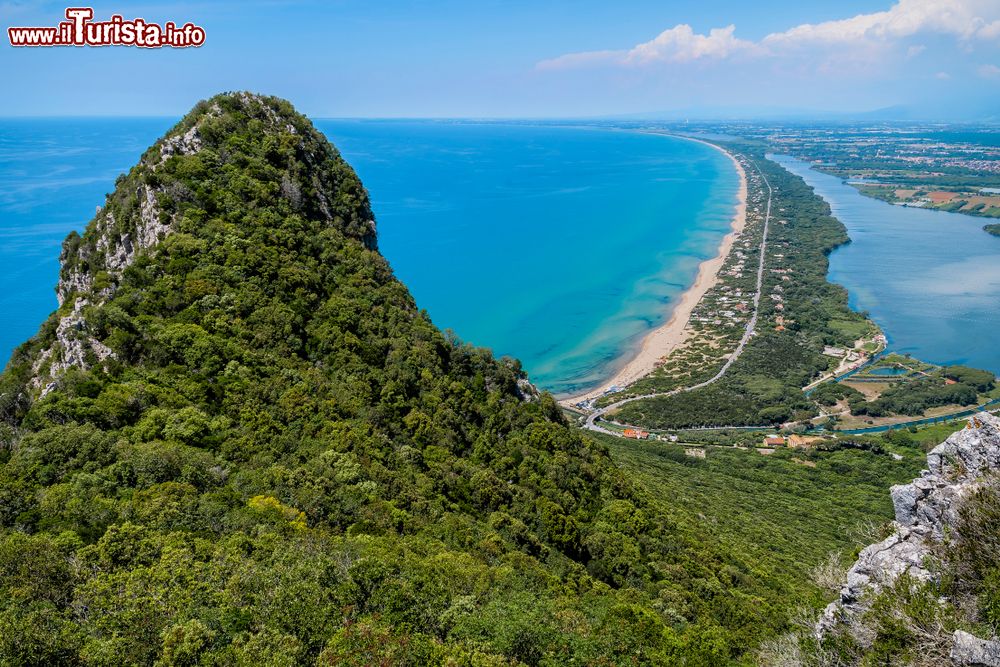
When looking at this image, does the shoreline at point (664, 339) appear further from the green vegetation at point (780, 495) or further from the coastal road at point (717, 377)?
the green vegetation at point (780, 495)

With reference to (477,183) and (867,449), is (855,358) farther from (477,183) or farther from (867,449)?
(477,183)

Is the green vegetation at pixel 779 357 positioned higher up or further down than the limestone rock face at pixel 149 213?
further down

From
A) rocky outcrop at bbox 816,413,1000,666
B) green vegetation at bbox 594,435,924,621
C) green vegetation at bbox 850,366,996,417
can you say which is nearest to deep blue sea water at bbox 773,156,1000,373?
green vegetation at bbox 850,366,996,417

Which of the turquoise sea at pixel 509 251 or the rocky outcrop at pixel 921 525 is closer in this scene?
the rocky outcrop at pixel 921 525

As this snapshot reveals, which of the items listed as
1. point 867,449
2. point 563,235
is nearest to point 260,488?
point 867,449

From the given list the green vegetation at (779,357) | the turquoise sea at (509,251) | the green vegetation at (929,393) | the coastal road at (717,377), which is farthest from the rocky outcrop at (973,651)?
the green vegetation at (929,393)

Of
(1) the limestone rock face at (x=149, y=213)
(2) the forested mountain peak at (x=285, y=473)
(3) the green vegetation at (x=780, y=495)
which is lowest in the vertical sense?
(3) the green vegetation at (x=780, y=495)

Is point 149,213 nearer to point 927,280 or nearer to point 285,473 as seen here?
point 285,473
